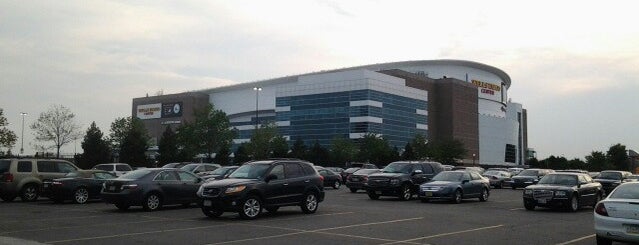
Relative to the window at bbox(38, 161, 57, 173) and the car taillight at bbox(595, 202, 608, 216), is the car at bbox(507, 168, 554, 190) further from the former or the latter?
the car taillight at bbox(595, 202, 608, 216)

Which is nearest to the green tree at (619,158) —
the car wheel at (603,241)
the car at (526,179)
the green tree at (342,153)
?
the green tree at (342,153)

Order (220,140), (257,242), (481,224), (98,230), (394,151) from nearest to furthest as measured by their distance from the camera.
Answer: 1. (257,242)
2. (98,230)
3. (481,224)
4. (220,140)
5. (394,151)

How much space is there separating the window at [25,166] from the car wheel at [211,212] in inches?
428

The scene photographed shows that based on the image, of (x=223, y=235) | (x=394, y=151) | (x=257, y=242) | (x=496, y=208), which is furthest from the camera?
(x=394, y=151)

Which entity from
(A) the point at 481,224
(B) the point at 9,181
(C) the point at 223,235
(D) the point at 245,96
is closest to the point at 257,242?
(C) the point at 223,235

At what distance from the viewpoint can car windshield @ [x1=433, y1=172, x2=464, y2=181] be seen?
2508 cm

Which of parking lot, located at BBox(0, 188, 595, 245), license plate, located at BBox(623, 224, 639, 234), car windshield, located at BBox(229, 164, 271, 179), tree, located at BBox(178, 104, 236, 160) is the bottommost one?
parking lot, located at BBox(0, 188, 595, 245)

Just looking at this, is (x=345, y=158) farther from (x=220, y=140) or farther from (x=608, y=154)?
(x=608, y=154)

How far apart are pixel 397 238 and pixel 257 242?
2953mm

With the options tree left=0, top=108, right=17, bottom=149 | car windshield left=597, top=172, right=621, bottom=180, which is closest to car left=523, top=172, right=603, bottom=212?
car windshield left=597, top=172, right=621, bottom=180

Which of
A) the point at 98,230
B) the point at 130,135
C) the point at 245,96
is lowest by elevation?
the point at 98,230

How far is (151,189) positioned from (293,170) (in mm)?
4951

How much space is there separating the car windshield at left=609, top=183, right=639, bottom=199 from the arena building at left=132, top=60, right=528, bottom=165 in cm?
8349

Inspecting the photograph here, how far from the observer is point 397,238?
12.5 m
